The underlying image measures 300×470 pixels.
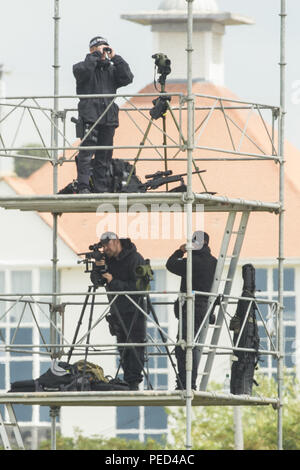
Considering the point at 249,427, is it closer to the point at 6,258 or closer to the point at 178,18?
the point at 6,258

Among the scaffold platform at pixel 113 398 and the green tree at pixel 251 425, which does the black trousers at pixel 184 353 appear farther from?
the green tree at pixel 251 425

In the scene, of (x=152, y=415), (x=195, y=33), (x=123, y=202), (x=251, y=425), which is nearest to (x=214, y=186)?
(x=152, y=415)

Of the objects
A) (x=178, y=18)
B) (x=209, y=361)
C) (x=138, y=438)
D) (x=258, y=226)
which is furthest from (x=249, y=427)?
(x=209, y=361)

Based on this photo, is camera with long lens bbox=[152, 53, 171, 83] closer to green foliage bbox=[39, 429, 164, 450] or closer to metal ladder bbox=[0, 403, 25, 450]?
metal ladder bbox=[0, 403, 25, 450]

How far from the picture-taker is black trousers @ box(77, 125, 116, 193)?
30.0 metres

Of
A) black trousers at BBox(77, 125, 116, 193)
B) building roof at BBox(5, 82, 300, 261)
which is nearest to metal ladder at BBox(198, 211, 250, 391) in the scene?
black trousers at BBox(77, 125, 116, 193)

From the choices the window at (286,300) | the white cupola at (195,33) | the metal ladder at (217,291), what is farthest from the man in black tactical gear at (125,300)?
the white cupola at (195,33)

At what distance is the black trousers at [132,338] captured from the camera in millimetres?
29938

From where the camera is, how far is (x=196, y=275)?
99.5 ft

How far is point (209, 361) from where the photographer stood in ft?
101

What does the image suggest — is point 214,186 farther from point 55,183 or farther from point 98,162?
point 98,162

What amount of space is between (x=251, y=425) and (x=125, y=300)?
2494cm

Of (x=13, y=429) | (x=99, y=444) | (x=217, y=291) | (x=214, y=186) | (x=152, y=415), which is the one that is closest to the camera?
(x=217, y=291)

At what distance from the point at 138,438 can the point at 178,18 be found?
1683cm
